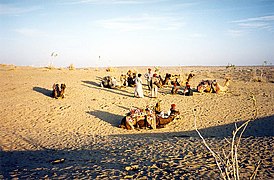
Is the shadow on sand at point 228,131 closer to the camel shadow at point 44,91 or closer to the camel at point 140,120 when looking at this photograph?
the camel at point 140,120

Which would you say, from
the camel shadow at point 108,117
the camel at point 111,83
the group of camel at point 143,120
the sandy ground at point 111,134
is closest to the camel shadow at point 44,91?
the sandy ground at point 111,134

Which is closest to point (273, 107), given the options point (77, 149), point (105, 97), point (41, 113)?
point (105, 97)

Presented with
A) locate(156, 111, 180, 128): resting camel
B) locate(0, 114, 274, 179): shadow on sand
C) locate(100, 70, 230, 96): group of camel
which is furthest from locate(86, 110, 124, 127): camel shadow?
locate(100, 70, 230, 96): group of camel

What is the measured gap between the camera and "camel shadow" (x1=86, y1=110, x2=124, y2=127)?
1452 cm

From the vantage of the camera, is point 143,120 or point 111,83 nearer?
point 143,120

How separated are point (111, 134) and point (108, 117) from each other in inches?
114

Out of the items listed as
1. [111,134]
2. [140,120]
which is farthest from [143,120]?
[111,134]

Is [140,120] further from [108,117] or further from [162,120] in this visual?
[108,117]

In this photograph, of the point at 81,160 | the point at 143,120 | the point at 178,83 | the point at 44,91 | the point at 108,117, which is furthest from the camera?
the point at 178,83

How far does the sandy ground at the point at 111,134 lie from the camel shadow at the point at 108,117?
0.05 metres

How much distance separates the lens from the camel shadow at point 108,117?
47.6 ft

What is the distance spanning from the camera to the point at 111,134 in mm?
12523

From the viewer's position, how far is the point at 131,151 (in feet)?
29.5

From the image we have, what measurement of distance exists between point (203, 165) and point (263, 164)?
1.46 metres
